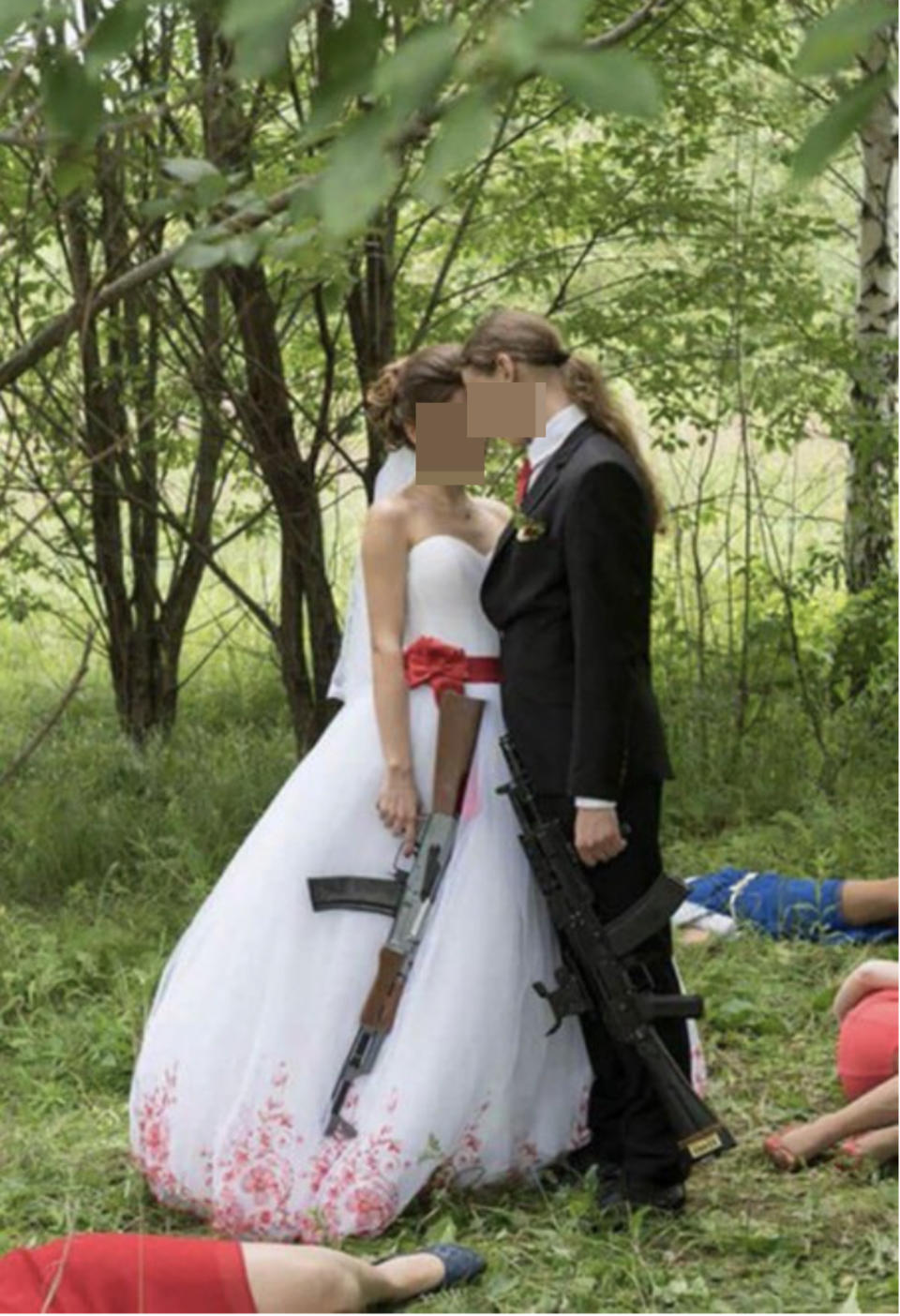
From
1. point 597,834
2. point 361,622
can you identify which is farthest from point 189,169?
point 361,622

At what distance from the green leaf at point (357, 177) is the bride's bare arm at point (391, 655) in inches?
141

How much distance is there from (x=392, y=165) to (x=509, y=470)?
7187mm

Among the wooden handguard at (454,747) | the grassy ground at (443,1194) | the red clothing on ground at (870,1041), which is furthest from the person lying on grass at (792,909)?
the wooden handguard at (454,747)

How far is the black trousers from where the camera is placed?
4.60 m

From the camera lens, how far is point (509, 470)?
8.50 meters

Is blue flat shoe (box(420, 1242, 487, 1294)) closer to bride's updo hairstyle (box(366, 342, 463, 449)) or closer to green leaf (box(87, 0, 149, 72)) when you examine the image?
bride's updo hairstyle (box(366, 342, 463, 449))

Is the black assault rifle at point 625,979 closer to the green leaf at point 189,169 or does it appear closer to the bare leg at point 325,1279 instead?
the bare leg at point 325,1279

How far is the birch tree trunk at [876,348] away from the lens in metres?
8.98

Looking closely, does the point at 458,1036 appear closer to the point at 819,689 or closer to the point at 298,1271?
the point at 298,1271

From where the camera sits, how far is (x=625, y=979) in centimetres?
458

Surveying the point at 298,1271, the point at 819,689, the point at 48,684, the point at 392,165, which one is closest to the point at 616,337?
the point at 819,689

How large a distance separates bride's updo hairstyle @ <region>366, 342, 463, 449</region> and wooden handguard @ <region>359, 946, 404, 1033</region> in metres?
1.00

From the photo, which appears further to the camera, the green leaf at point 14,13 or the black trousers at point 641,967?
the black trousers at point 641,967

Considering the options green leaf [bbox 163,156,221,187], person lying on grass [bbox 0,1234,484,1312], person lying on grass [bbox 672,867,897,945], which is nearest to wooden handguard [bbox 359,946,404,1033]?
person lying on grass [bbox 0,1234,484,1312]
